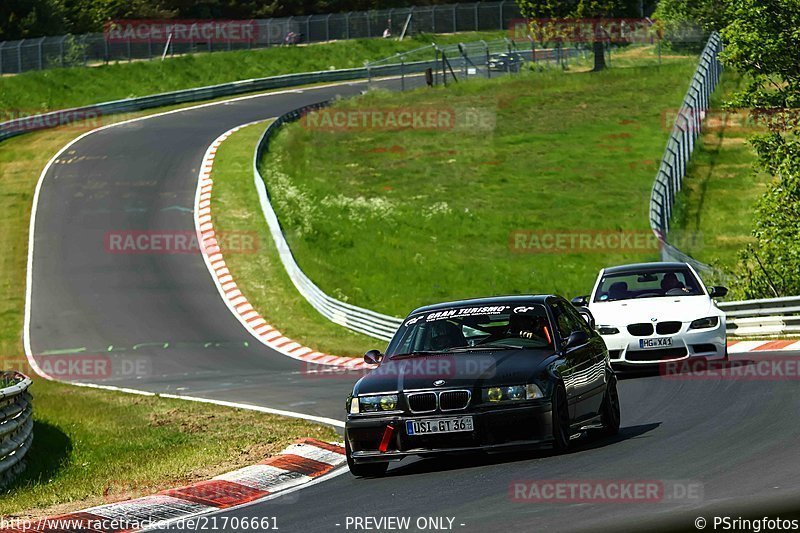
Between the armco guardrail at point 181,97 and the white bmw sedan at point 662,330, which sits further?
the armco guardrail at point 181,97

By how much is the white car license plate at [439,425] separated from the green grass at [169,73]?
50.7 metres

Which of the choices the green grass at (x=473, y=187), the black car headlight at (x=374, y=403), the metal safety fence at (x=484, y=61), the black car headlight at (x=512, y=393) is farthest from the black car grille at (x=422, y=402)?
the metal safety fence at (x=484, y=61)

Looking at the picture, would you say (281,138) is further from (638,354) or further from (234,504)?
(234,504)

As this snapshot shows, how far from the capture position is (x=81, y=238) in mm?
40062

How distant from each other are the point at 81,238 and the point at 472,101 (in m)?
28.2

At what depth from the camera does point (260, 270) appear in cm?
3691

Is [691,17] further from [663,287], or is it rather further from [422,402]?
Result: [422,402]

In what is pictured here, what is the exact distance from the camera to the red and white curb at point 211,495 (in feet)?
31.2

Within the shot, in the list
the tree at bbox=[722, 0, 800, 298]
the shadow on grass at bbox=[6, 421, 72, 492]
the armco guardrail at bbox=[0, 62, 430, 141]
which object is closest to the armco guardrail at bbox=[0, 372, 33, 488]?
the shadow on grass at bbox=[6, 421, 72, 492]

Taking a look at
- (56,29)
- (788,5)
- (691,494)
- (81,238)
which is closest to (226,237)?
(81,238)

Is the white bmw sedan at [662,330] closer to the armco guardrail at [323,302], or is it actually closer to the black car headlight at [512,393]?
the black car headlight at [512,393]

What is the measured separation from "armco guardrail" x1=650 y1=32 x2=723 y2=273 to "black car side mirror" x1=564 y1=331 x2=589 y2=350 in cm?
1839

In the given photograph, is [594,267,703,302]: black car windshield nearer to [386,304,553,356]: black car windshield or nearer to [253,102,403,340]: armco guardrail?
[386,304,553,356]: black car windshield

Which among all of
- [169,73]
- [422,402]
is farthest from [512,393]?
[169,73]
